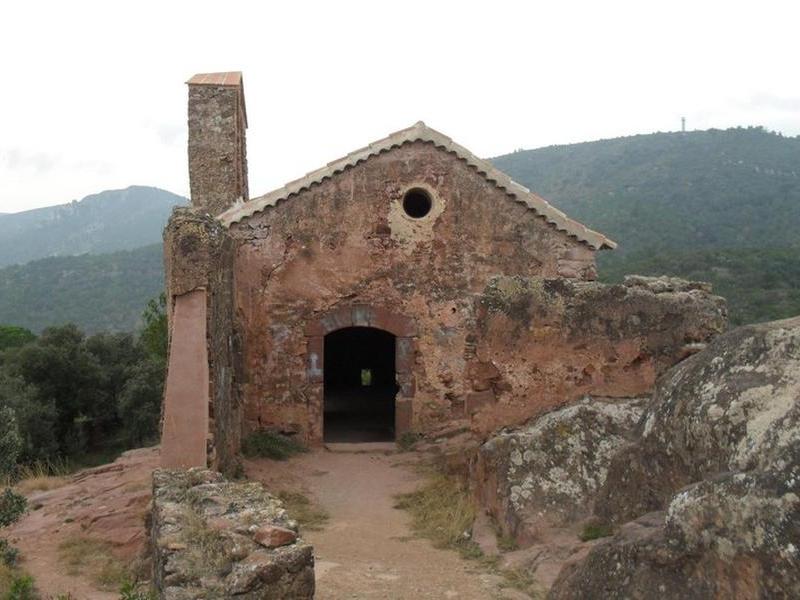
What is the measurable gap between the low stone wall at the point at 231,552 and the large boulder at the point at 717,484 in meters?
1.70

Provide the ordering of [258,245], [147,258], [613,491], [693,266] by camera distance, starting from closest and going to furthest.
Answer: [613,491] → [258,245] → [693,266] → [147,258]

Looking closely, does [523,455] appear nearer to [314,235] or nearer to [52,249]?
[314,235]

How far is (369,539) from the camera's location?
698cm

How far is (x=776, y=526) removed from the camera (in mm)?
2301

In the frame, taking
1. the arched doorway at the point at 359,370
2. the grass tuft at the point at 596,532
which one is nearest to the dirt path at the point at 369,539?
the grass tuft at the point at 596,532

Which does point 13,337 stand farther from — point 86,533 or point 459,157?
point 86,533

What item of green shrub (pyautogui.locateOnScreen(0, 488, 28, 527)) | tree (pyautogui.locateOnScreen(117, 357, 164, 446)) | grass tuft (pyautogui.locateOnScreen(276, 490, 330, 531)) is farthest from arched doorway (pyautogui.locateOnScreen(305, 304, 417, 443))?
tree (pyautogui.locateOnScreen(117, 357, 164, 446))

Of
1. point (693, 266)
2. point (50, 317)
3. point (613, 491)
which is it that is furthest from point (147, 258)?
point (613, 491)

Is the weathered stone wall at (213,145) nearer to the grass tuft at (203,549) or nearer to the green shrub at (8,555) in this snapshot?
the green shrub at (8,555)

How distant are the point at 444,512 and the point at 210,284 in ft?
10.1

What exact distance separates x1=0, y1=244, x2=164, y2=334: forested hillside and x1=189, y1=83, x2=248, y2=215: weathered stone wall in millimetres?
34406

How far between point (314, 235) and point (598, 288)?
559 centimetres

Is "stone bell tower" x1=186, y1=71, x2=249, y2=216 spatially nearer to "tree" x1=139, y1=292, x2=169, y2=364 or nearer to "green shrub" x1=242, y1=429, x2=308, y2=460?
"green shrub" x1=242, y1=429, x2=308, y2=460

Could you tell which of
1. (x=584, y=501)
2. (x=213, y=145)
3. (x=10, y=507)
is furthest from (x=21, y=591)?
(x=213, y=145)
